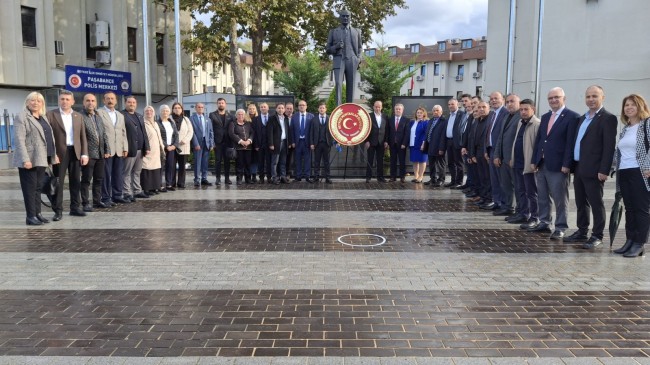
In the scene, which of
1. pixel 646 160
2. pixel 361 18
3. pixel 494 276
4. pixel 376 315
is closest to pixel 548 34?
pixel 361 18

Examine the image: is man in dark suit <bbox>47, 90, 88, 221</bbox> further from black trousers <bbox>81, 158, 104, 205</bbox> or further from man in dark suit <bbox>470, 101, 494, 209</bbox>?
man in dark suit <bbox>470, 101, 494, 209</bbox>

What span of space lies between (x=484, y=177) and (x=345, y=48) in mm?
6424

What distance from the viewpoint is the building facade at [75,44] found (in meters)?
23.0

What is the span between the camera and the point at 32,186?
28.3 feet

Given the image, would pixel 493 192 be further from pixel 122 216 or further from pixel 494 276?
pixel 122 216

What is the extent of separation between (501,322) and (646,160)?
3.40 m

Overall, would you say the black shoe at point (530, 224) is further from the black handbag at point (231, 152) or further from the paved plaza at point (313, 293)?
the black handbag at point (231, 152)

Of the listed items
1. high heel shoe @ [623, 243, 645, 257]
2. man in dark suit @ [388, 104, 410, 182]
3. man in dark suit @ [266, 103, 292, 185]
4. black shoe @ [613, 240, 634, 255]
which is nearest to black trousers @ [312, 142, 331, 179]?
man in dark suit @ [266, 103, 292, 185]

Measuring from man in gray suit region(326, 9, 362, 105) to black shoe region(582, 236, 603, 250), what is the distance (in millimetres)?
9489

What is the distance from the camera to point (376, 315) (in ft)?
15.2

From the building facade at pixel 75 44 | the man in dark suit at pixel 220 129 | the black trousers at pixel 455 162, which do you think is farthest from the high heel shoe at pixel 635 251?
the building facade at pixel 75 44

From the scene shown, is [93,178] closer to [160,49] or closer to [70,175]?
[70,175]

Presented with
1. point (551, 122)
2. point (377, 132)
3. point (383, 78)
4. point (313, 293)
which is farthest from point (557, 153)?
point (383, 78)

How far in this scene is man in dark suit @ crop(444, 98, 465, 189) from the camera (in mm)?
12500
